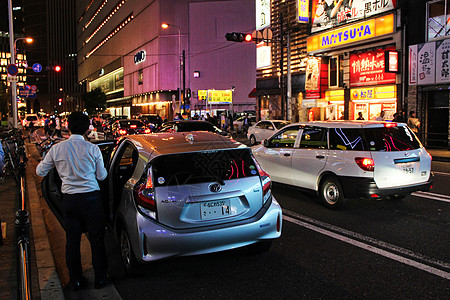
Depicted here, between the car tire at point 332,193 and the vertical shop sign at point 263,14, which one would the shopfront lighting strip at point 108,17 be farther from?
the car tire at point 332,193

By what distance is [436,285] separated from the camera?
165 inches

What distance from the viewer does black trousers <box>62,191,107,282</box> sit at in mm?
4023

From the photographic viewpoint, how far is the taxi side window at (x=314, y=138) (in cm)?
774

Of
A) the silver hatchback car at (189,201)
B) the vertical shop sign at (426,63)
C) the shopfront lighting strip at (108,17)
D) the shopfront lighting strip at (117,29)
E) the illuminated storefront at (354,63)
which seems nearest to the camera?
the silver hatchback car at (189,201)

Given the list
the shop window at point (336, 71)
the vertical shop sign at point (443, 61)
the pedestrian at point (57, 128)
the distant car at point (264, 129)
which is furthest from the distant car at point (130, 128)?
the vertical shop sign at point (443, 61)

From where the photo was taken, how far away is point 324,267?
4742 millimetres

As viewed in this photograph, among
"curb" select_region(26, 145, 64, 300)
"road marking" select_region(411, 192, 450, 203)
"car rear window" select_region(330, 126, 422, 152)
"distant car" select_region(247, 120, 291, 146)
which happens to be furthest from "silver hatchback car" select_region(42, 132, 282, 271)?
"distant car" select_region(247, 120, 291, 146)

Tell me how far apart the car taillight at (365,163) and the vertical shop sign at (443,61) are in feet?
44.5

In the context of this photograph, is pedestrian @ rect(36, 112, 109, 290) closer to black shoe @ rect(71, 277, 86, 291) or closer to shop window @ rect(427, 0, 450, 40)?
black shoe @ rect(71, 277, 86, 291)

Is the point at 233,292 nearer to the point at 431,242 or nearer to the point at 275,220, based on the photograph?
the point at 275,220

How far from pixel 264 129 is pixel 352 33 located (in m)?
7.27

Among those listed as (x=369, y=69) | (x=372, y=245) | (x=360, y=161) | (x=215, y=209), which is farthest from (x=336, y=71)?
(x=215, y=209)

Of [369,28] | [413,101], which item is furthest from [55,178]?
[369,28]

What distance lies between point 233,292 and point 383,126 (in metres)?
4.51
